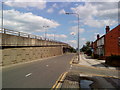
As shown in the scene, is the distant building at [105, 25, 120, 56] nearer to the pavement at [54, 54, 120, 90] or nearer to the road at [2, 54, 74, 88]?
the pavement at [54, 54, 120, 90]

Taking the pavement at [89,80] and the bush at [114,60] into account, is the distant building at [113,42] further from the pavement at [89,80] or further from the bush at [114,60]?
the pavement at [89,80]

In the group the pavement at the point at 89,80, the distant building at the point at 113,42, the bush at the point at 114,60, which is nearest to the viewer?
the pavement at the point at 89,80

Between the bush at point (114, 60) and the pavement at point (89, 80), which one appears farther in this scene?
the bush at point (114, 60)

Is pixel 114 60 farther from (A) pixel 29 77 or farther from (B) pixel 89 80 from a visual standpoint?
(A) pixel 29 77

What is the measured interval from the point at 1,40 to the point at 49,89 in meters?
14.5

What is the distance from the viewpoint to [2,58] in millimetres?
19953

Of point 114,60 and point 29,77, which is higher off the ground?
point 114,60

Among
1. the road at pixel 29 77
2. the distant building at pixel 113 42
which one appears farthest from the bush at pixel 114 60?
the road at pixel 29 77

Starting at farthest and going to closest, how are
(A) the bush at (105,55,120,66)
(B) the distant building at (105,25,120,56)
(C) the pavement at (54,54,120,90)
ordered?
(B) the distant building at (105,25,120,56) < (A) the bush at (105,55,120,66) < (C) the pavement at (54,54,120,90)

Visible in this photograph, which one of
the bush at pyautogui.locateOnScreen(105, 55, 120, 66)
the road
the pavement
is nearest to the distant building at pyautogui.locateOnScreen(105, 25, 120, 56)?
the bush at pyautogui.locateOnScreen(105, 55, 120, 66)

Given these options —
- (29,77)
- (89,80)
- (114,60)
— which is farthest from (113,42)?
(29,77)

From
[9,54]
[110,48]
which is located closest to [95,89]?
[9,54]

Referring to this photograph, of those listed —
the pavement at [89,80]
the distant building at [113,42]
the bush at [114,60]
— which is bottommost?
the pavement at [89,80]

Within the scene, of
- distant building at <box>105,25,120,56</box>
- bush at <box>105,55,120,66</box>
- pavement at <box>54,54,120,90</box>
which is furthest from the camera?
distant building at <box>105,25,120,56</box>
